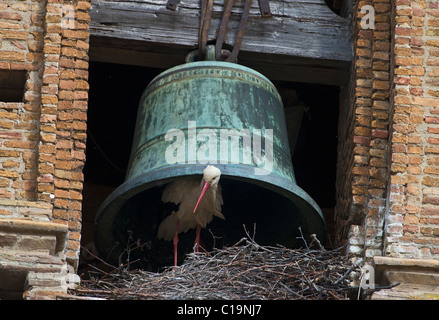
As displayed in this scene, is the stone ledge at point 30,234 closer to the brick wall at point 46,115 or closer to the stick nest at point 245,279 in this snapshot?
the brick wall at point 46,115

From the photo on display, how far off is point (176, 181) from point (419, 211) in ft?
4.80

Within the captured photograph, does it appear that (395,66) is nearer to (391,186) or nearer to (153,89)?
(391,186)

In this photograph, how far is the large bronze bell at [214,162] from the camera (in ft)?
28.8

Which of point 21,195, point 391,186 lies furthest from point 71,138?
point 391,186

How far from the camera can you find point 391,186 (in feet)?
29.1

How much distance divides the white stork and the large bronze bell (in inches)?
3.8

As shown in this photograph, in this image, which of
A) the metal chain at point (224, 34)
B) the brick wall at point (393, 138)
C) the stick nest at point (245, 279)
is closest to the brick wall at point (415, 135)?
the brick wall at point (393, 138)

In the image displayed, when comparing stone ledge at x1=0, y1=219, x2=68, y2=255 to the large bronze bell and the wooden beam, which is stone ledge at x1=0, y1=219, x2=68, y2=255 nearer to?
the large bronze bell

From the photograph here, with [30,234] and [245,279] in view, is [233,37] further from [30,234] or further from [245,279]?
[30,234]

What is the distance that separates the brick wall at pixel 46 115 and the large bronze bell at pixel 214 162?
0.33 metres

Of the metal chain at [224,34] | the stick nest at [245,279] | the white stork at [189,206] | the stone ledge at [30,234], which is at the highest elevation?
the metal chain at [224,34]
